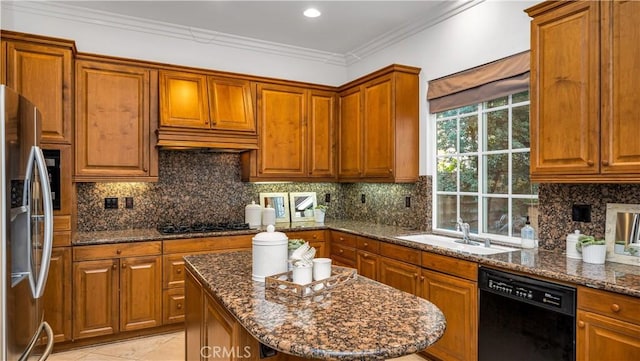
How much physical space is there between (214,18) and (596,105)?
10.8 feet

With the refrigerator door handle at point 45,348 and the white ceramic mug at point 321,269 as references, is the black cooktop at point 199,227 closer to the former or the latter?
the refrigerator door handle at point 45,348

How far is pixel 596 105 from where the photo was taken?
221 centimetres

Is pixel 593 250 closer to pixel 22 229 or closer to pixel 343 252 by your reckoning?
pixel 343 252

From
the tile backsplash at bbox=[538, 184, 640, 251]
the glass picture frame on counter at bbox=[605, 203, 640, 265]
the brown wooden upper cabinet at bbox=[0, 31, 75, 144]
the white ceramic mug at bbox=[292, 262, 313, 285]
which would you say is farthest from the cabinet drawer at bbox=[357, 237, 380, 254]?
the brown wooden upper cabinet at bbox=[0, 31, 75, 144]

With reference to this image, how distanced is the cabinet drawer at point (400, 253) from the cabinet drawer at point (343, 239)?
0.46m

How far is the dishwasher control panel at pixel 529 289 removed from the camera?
208 centimetres

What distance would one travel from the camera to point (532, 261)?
243cm

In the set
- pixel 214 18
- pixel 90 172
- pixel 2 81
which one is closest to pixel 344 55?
pixel 214 18

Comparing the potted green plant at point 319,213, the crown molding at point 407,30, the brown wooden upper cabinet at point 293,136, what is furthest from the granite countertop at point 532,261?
the crown molding at point 407,30

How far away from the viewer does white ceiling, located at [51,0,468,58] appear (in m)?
3.62

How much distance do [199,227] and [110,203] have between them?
86 centimetres

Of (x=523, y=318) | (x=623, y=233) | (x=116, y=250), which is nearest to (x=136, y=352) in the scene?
→ (x=116, y=250)

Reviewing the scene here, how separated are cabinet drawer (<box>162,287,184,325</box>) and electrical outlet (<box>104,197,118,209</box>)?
3.34 feet

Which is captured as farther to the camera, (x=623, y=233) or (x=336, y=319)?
(x=623, y=233)
